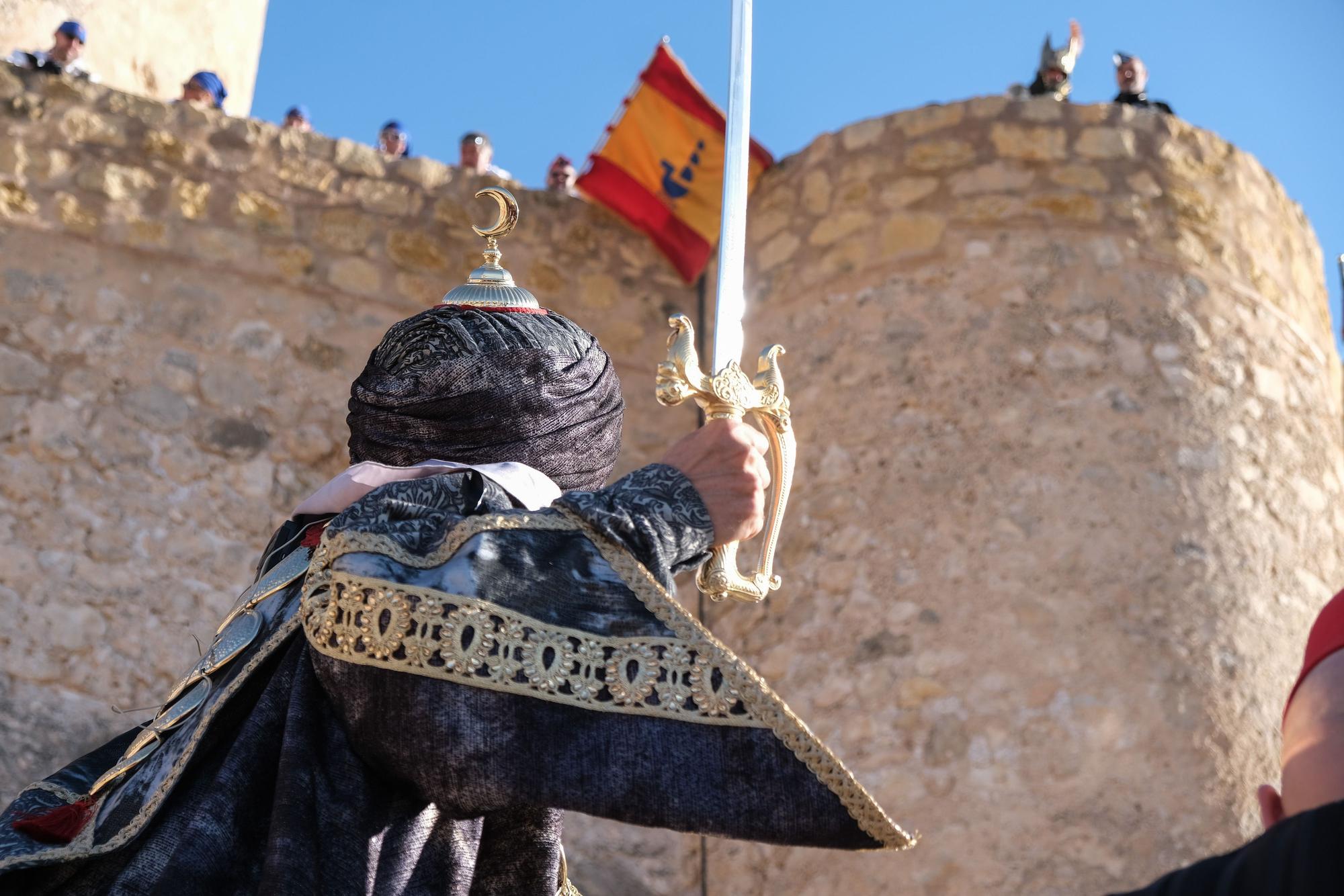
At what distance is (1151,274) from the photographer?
17.7 feet

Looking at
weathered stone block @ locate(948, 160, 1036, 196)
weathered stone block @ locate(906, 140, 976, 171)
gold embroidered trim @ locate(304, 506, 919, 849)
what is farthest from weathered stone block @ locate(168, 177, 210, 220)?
gold embroidered trim @ locate(304, 506, 919, 849)

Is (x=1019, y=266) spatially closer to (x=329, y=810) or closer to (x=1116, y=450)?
(x=1116, y=450)

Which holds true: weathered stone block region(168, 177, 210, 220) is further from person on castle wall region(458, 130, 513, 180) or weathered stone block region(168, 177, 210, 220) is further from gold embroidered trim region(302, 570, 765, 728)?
gold embroidered trim region(302, 570, 765, 728)

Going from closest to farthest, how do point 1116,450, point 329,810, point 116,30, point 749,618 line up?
point 329,810 < point 1116,450 < point 749,618 < point 116,30


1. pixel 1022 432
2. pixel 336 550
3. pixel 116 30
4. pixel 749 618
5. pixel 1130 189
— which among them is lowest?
pixel 336 550

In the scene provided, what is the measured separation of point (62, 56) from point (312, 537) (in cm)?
498

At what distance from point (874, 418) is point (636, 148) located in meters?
1.76

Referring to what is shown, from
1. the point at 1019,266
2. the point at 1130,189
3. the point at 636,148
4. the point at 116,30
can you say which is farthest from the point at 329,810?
the point at 116,30

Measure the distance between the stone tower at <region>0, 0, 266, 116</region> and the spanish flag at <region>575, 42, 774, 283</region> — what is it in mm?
2380

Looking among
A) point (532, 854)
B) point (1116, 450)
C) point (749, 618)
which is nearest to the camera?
point (532, 854)

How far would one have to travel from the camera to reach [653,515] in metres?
1.71

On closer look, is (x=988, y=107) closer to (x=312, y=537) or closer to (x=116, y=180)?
(x=116, y=180)

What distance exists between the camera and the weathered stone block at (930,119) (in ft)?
18.9

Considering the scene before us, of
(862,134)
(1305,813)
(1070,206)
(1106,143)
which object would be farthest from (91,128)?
(1305,813)
